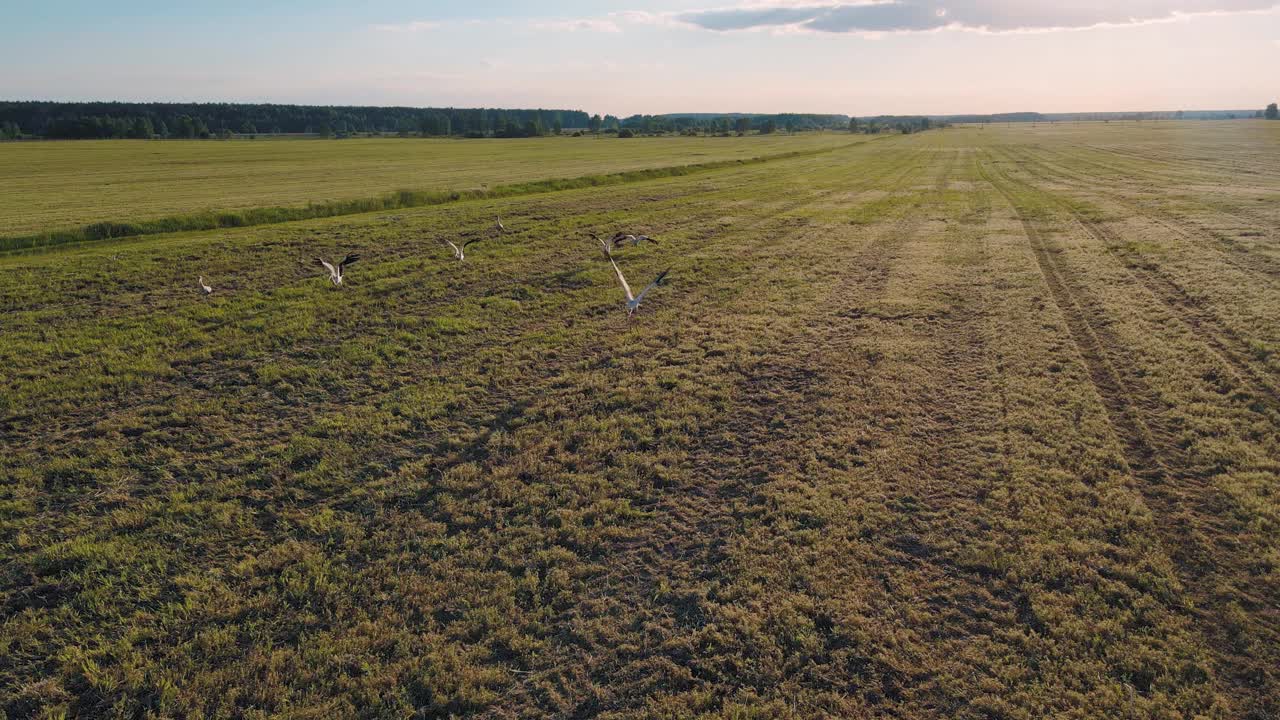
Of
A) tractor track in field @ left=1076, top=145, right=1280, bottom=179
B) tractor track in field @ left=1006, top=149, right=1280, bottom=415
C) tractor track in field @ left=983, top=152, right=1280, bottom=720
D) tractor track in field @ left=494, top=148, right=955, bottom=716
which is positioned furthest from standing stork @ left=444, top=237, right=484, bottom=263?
tractor track in field @ left=1076, top=145, right=1280, bottom=179

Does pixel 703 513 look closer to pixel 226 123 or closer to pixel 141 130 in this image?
pixel 141 130

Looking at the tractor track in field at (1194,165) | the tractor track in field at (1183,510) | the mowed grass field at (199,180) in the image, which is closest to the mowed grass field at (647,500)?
the tractor track in field at (1183,510)

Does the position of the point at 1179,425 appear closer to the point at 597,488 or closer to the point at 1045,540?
the point at 1045,540

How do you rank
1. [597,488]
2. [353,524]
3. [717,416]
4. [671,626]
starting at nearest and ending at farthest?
[671,626]
[353,524]
[597,488]
[717,416]

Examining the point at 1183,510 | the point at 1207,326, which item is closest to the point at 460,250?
the point at 1183,510

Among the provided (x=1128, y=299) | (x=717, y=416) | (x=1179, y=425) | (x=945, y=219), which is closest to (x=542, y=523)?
(x=717, y=416)
